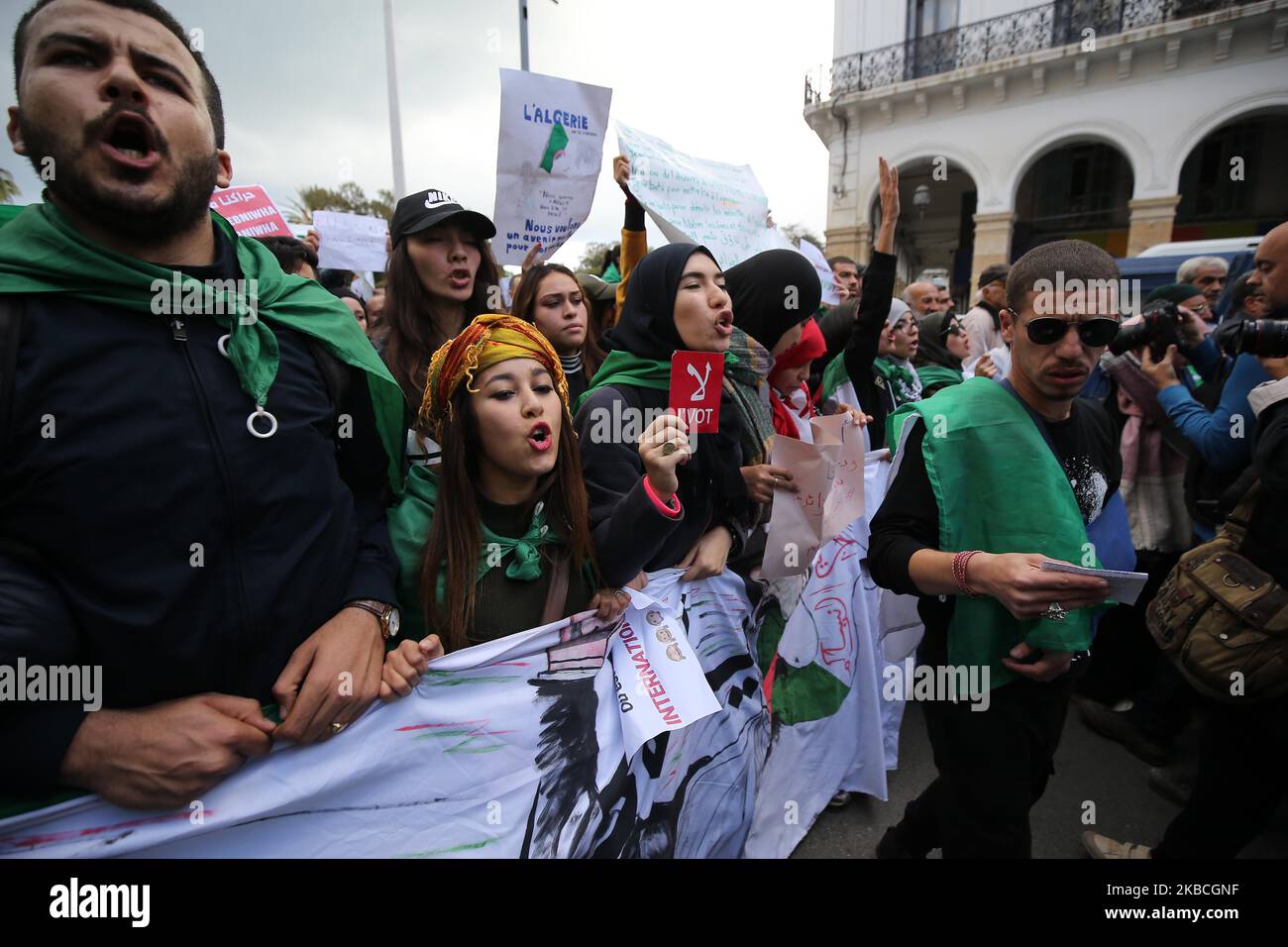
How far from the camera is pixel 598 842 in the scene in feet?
5.25

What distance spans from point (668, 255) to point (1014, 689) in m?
1.70

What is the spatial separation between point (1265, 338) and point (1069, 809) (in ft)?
6.90

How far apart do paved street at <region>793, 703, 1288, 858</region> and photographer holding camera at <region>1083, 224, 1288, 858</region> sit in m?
0.53

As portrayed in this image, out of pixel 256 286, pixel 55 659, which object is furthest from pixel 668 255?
pixel 55 659

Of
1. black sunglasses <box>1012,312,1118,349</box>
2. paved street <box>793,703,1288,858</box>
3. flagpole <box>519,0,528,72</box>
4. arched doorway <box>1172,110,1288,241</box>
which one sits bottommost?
paved street <box>793,703,1288,858</box>

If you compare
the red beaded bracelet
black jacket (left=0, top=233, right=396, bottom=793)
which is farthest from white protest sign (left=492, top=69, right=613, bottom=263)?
the red beaded bracelet

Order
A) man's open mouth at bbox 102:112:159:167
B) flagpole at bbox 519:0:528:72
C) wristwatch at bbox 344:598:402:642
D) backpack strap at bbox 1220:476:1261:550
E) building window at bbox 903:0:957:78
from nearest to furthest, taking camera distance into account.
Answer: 1. man's open mouth at bbox 102:112:159:167
2. wristwatch at bbox 344:598:402:642
3. backpack strap at bbox 1220:476:1261:550
4. flagpole at bbox 519:0:528:72
5. building window at bbox 903:0:957:78

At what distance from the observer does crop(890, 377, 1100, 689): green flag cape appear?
69.1 inches

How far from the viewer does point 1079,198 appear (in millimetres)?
18672

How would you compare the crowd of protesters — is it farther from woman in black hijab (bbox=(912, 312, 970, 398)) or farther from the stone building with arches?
the stone building with arches

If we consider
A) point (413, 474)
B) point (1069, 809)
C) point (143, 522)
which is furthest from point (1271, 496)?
point (143, 522)

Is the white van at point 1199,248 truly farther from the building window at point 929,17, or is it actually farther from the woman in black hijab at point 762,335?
the building window at point 929,17

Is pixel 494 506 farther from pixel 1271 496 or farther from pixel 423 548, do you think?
pixel 1271 496
